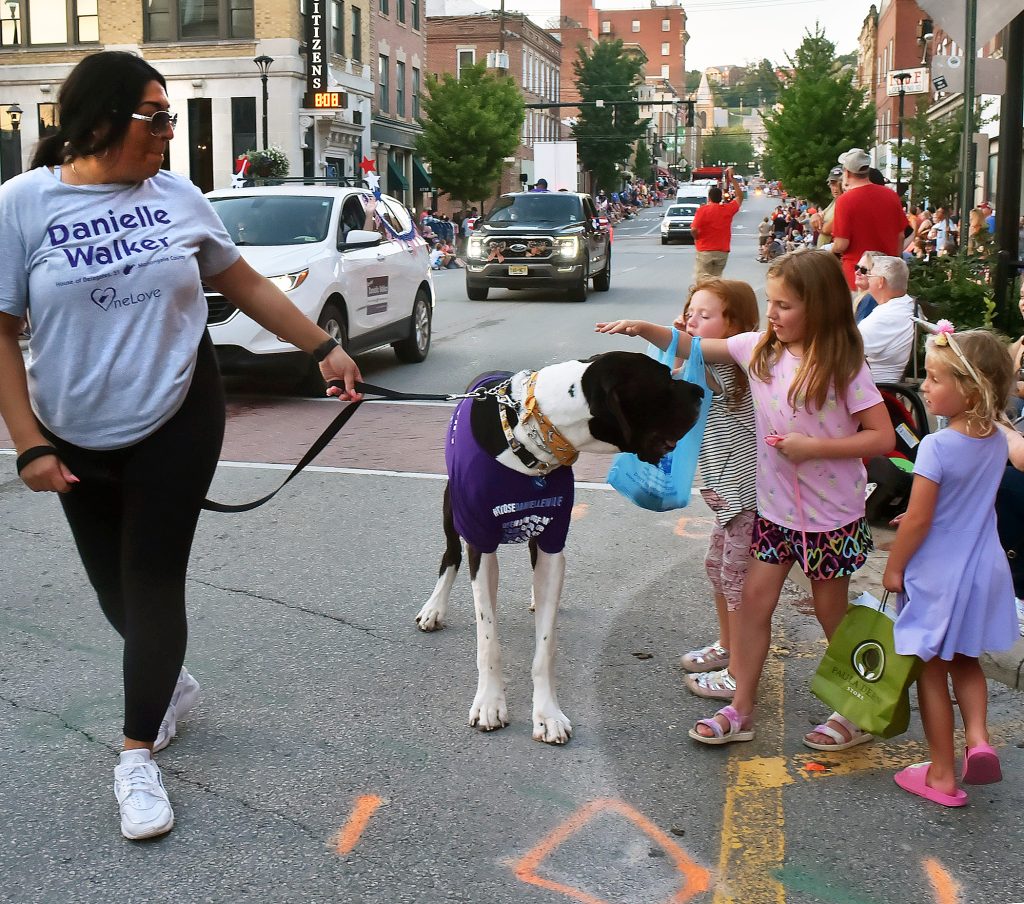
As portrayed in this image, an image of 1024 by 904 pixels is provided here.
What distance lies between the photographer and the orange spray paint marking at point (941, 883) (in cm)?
306

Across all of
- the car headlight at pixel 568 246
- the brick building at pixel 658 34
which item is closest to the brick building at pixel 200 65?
the car headlight at pixel 568 246

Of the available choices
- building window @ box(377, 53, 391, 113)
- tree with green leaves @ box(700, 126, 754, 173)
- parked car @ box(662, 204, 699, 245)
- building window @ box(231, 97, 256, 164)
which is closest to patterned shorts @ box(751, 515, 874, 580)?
building window @ box(231, 97, 256, 164)

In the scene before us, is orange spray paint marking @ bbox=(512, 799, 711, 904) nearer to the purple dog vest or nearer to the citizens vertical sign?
the purple dog vest

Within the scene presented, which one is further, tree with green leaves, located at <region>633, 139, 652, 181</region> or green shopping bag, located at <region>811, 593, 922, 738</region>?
tree with green leaves, located at <region>633, 139, 652, 181</region>

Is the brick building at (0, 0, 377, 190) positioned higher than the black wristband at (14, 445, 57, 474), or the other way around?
the brick building at (0, 0, 377, 190)

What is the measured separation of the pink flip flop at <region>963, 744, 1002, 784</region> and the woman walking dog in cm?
225

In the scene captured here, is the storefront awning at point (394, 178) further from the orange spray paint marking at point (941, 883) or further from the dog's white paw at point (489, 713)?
the orange spray paint marking at point (941, 883)

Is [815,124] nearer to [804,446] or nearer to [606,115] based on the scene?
[804,446]

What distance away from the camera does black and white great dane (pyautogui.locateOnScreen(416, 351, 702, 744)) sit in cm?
362

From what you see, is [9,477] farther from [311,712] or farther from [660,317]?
[660,317]

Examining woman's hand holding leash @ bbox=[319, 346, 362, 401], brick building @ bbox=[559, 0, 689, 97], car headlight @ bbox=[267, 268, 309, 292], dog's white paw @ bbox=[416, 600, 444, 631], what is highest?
brick building @ bbox=[559, 0, 689, 97]

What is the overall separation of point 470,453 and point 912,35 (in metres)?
74.0

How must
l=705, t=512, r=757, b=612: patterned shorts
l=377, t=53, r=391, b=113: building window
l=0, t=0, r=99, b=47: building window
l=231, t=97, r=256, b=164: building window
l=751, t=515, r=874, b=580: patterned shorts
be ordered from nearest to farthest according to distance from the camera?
l=751, t=515, r=874, b=580: patterned shorts, l=705, t=512, r=757, b=612: patterned shorts, l=231, t=97, r=256, b=164: building window, l=0, t=0, r=99, b=47: building window, l=377, t=53, r=391, b=113: building window

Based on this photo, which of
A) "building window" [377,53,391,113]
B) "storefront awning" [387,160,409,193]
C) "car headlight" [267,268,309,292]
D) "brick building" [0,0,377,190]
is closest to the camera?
"car headlight" [267,268,309,292]
